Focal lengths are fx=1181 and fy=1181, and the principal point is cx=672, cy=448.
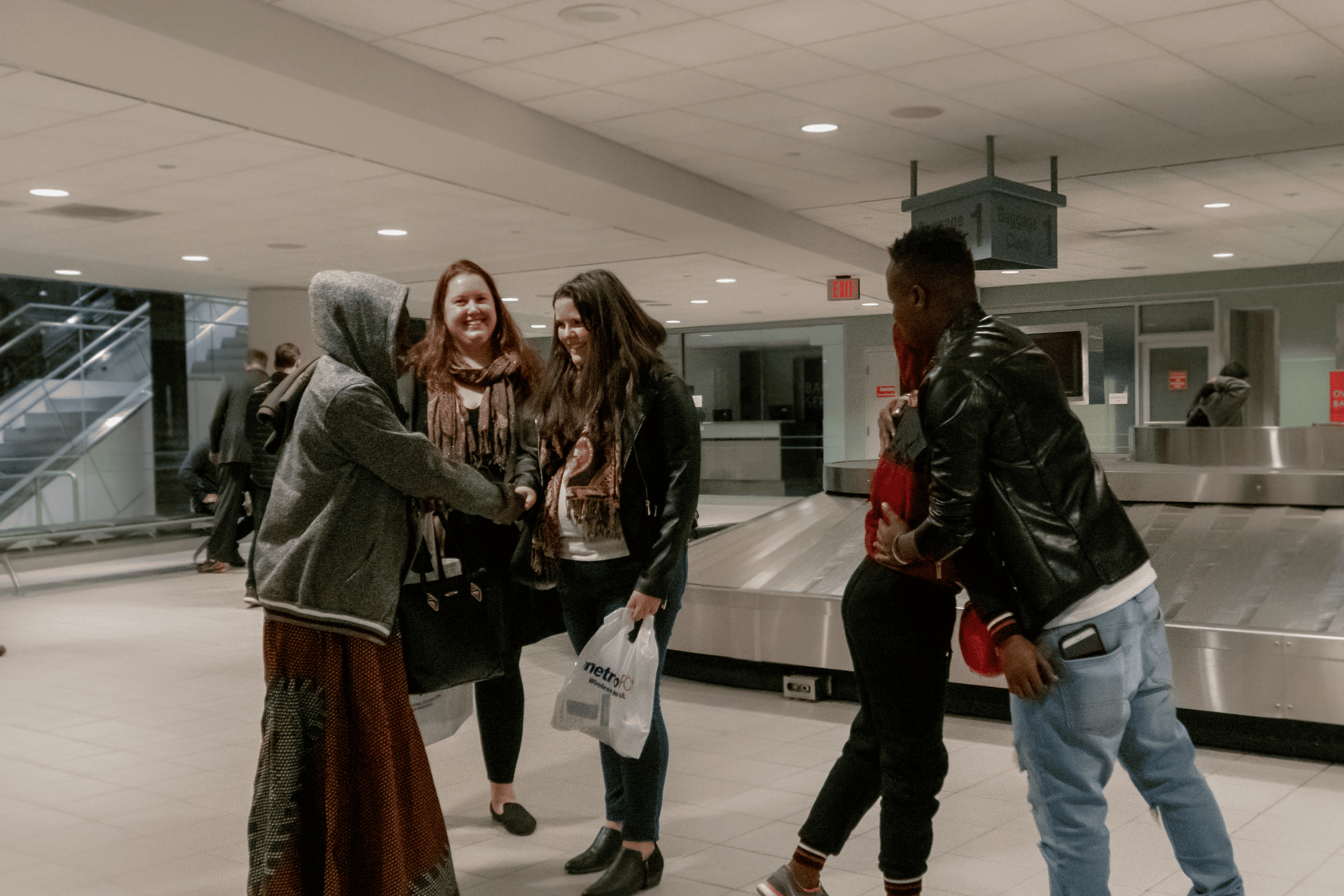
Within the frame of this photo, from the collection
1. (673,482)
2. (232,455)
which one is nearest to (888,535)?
(673,482)

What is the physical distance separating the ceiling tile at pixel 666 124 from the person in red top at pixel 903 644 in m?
5.09

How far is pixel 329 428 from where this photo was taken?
2.58 m

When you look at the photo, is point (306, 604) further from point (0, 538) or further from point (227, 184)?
point (0, 538)

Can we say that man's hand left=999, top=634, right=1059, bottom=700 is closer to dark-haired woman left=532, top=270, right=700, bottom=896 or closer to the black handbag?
dark-haired woman left=532, top=270, right=700, bottom=896

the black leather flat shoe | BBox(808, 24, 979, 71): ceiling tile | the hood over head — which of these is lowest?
the black leather flat shoe

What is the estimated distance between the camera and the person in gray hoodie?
2.58m

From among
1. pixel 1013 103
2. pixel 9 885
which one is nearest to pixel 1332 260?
pixel 1013 103

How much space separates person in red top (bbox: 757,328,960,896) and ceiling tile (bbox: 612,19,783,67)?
3.52 m

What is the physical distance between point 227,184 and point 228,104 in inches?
96.2

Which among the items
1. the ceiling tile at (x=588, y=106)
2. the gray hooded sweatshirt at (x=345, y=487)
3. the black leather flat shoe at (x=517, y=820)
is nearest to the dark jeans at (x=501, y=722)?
the black leather flat shoe at (x=517, y=820)

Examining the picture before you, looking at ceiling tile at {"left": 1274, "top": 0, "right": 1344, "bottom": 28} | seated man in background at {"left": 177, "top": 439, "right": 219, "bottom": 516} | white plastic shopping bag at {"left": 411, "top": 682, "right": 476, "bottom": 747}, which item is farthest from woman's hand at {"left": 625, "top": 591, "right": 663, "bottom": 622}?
seated man in background at {"left": 177, "top": 439, "right": 219, "bottom": 516}

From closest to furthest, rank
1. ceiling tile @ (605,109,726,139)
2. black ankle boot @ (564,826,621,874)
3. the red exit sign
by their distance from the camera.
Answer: black ankle boot @ (564,826,621,874) → ceiling tile @ (605,109,726,139) → the red exit sign

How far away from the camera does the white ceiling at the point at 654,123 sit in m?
5.51

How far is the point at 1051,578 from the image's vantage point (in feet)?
7.04
